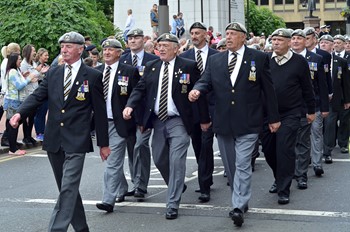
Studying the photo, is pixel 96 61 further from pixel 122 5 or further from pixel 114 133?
pixel 122 5

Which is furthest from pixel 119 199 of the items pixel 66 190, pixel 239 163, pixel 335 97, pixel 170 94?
pixel 335 97

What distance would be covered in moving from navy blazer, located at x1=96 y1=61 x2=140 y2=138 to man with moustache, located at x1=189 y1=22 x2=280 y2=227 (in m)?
1.10

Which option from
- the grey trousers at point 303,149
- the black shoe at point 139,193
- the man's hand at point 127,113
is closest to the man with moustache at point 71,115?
the man's hand at point 127,113

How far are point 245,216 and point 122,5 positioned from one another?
29019mm

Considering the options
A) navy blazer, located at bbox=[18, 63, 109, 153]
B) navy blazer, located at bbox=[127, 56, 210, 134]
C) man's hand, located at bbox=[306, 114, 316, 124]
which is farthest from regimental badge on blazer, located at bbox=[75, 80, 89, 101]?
man's hand, located at bbox=[306, 114, 316, 124]

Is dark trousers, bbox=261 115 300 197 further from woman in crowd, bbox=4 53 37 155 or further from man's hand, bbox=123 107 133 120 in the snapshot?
woman in crowd, bbox=4 53 37 155

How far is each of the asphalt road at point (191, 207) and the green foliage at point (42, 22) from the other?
8.59 meters

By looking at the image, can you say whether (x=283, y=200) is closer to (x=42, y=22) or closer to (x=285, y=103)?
(x=285, y=103)

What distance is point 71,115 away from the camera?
809 cm

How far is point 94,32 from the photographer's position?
22422 millimetres

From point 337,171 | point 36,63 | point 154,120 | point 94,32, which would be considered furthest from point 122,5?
point 154,120

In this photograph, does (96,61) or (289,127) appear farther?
(96,61)

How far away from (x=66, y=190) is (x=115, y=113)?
7.39 feet

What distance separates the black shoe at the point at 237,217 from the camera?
8766 mm
